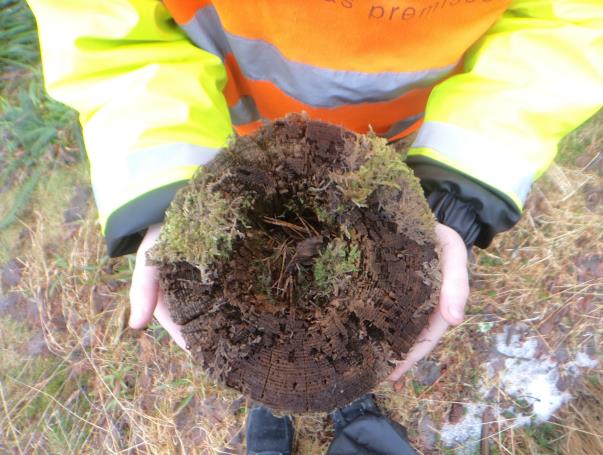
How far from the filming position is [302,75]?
56.1 inches

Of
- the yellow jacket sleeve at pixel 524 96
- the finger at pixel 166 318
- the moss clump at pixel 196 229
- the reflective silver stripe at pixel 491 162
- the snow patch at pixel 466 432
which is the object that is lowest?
the snow patch at pixel 466 432

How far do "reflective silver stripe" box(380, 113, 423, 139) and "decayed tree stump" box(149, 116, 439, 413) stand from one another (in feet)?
2.57

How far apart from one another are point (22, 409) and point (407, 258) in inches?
89.4

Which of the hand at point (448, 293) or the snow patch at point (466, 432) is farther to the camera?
the snow patch at point (466, 432)

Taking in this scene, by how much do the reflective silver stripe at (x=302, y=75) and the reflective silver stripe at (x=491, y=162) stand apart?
0.29 meters

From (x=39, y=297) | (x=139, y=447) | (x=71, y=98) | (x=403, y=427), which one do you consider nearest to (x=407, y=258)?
(x=71, y=98)

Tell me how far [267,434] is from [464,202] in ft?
4.63

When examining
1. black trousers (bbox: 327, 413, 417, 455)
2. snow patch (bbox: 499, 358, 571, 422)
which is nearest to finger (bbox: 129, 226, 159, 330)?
black trousers (bbox: 327, 413, 417, 455)

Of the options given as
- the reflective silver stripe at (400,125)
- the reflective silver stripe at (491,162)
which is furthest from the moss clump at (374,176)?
the reflective silver stripe at (400,125)

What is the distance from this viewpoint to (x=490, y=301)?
2.14 metres

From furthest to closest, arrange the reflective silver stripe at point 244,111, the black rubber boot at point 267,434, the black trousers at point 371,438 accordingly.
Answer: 1. the black rubber boot at point 267,434
2. the black trousers at point 371,438
3. the reflective silver stripe at point 244,111

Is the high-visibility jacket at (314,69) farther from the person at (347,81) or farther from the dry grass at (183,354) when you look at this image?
the dry grass at (183,354)

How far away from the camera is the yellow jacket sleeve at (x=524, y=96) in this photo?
121 cm

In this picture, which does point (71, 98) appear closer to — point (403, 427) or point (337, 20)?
point (337, 20)
